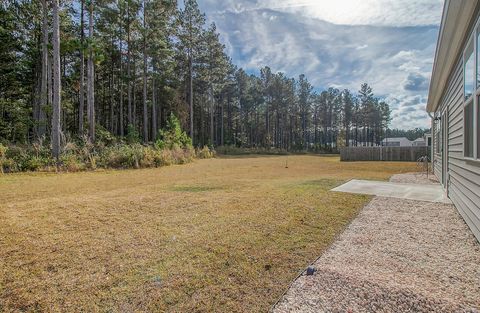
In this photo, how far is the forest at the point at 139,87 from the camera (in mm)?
13477

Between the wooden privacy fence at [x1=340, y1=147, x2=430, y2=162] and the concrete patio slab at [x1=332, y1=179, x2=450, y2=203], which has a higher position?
the wooden privacy fence at [x1=340, y1=147, x2=430, y2=162]

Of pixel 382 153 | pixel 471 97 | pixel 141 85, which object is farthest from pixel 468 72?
pixel 141 85

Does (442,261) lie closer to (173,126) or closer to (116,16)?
(173,126)

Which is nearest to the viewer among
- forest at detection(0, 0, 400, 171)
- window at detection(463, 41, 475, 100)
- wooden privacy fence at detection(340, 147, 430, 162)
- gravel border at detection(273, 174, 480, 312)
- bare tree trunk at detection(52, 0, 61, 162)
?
gravel border at detection(273, 174, 480, 312)

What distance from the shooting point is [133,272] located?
82.0 inches

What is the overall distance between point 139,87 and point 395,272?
29.3m

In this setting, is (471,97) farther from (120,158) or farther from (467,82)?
(120,158)

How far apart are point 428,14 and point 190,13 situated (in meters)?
21.9

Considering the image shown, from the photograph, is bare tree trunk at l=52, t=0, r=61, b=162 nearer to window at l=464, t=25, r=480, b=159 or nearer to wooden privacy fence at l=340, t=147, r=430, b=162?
window at l=464, t=25, r=480, b=159

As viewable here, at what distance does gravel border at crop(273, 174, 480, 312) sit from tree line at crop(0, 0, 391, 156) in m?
10.8

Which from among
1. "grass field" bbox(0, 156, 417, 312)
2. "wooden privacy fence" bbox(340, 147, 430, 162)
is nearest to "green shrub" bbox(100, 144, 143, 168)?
"grass field" bbox(0, 156, 417, 312)

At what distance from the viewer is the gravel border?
1700mm

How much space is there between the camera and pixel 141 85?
26203mm

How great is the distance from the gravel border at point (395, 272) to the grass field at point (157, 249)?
210mm
